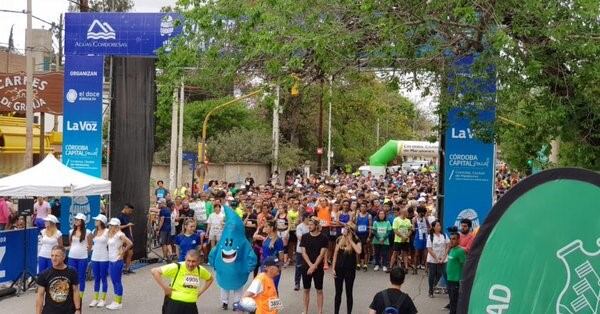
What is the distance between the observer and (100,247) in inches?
542

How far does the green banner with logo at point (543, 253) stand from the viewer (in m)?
3.86

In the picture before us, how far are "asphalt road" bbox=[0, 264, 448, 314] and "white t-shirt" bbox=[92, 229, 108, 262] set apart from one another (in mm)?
866

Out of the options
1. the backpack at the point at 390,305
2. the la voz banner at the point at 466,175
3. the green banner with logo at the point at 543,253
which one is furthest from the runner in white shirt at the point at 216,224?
the green banner with logo at the point at 543,253

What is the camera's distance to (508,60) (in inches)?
441

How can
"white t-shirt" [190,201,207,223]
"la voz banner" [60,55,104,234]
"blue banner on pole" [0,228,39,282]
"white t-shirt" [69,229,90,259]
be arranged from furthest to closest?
"white t-shirt" [190,201,207,223] → "la voz banner" [60,55,104,234] → "blue banner on pole" [0,228,39,282] → "white t-shirt" [69,229,90,259]

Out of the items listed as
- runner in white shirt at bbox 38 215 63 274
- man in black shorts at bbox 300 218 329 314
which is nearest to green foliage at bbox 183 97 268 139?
runner in white shirt at bbox 38 215 63 274

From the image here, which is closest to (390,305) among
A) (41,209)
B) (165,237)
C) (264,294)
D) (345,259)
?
(264,294)

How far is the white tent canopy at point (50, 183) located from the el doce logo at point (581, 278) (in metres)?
13.8

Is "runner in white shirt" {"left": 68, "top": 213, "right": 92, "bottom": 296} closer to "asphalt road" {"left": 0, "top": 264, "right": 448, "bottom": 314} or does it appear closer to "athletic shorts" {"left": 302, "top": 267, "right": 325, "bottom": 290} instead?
"asphalt road" {"left": 0, "top": 264, "right": 448, "bottom": 314}

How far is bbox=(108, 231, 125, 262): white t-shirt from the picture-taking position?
1373cm

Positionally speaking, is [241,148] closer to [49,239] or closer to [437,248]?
[437,248]

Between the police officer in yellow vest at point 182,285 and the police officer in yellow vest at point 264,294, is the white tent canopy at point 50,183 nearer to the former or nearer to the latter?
the police officer in yellow vest at point 182,285

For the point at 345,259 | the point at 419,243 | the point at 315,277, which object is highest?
the point at 345,259

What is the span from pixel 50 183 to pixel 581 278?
14.1 metres
